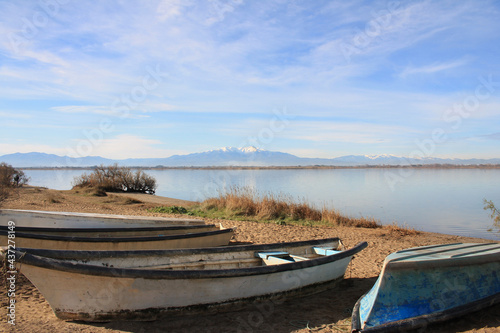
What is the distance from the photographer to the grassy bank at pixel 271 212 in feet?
45.2

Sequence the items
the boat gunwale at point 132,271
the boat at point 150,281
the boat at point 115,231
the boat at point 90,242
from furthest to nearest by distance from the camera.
Answer: the boat at point 115,231
the boat at point 90,242
the boat at point 150,281
the boat gunwale at point 132,271

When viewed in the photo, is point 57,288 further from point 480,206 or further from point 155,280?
point 480,206

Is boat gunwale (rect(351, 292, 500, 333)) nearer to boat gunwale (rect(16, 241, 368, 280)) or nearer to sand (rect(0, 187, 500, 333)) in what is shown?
sand (rect(0, 187, 500, 333))

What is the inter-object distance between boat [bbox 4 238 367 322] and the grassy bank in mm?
7742

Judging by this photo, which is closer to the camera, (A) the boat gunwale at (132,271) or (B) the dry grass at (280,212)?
(A) the boat gunwale at (132,271)

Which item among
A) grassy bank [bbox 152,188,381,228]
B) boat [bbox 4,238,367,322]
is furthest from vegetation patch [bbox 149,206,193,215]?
boat [bbox 4,238,367,322]

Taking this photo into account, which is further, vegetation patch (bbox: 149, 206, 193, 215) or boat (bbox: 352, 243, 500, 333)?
vegetation patch (bbox: 149, 206, 193, 215)

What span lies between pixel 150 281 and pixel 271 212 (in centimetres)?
982

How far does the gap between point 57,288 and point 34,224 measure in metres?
5.55

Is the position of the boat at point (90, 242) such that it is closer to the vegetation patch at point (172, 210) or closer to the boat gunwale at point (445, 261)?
the boat gunwale at point (445, 261)

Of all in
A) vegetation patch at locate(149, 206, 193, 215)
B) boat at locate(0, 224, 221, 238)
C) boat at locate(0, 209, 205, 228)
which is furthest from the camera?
vegetation patch at locate(149, 206, 193, 215)

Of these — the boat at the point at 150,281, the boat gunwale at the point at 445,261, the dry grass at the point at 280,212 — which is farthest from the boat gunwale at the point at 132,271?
the dry grass at the point at 280,212

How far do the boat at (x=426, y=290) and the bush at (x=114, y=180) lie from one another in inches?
903

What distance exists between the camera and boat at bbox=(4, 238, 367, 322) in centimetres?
443
